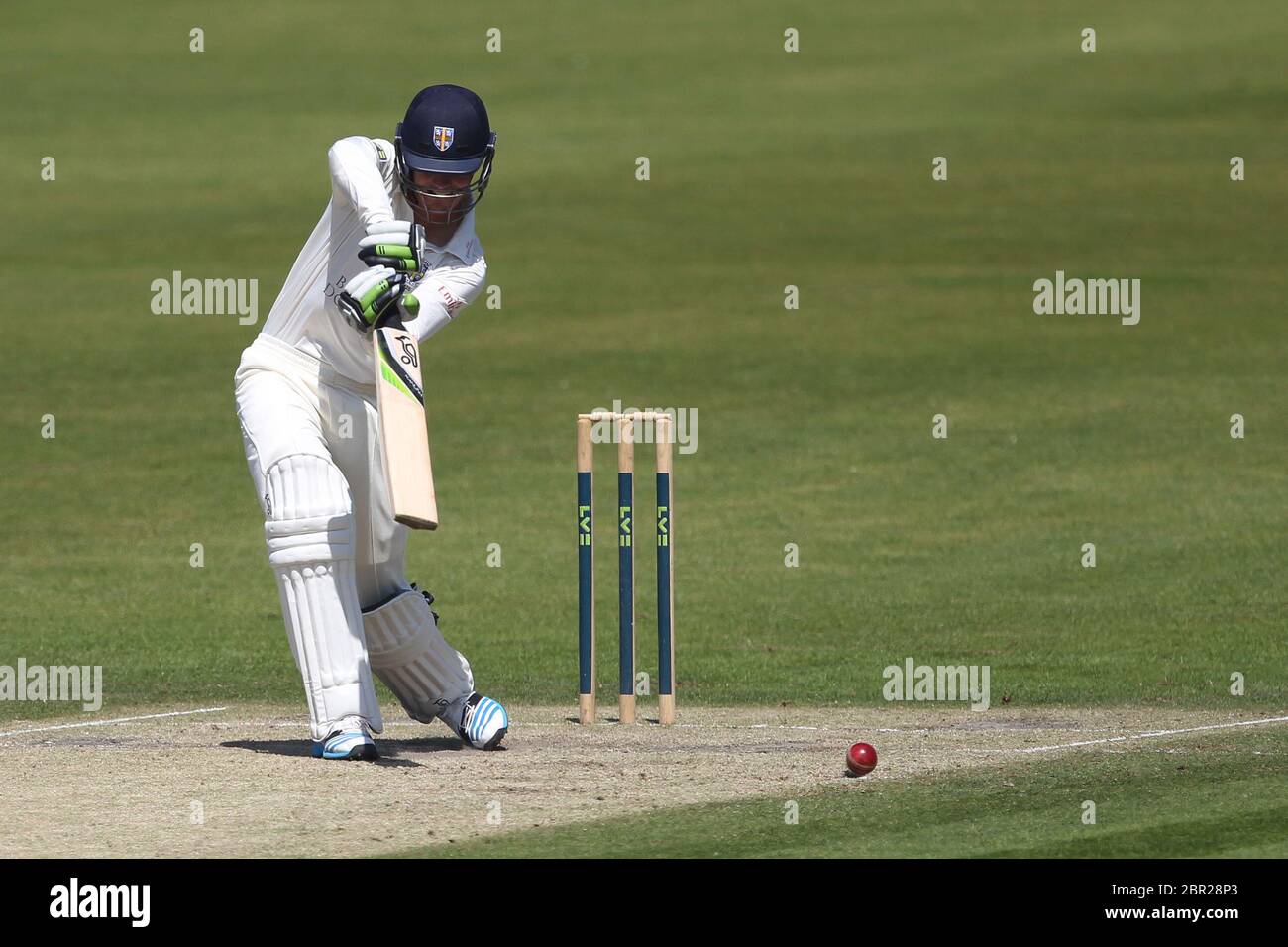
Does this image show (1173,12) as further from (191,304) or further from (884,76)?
(191,304)

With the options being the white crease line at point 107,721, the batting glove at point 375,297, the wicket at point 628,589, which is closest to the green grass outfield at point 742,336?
the white crease line at point 107,721

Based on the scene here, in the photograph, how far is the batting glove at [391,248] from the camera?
715 cm

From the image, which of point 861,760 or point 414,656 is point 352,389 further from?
point 861,760

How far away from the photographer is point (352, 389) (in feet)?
25.3

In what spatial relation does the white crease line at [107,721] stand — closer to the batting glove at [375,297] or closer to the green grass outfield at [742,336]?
the green grass outfield at [742,336]

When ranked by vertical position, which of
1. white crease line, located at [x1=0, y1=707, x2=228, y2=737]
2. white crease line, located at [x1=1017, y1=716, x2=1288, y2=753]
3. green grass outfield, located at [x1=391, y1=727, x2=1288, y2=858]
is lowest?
green grass outfield, located at [x1=391, y1=727, x2=1288, y2=858]

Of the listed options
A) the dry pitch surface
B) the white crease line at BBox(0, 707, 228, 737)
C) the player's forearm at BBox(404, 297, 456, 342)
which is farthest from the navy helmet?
the white crease line at BBox(0, 707, 228, 737)

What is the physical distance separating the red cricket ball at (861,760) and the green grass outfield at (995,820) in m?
0.04

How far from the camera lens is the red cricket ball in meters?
7.32

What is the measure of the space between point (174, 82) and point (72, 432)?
2177 centimetres

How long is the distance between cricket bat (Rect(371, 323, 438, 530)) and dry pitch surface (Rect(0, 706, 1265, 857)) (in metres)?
0.92

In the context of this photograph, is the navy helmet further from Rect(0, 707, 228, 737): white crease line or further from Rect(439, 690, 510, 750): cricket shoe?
Rect(0, 707, 228, 737): white crease line

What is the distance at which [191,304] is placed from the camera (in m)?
24.6

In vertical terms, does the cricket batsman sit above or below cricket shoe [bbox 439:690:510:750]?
above
